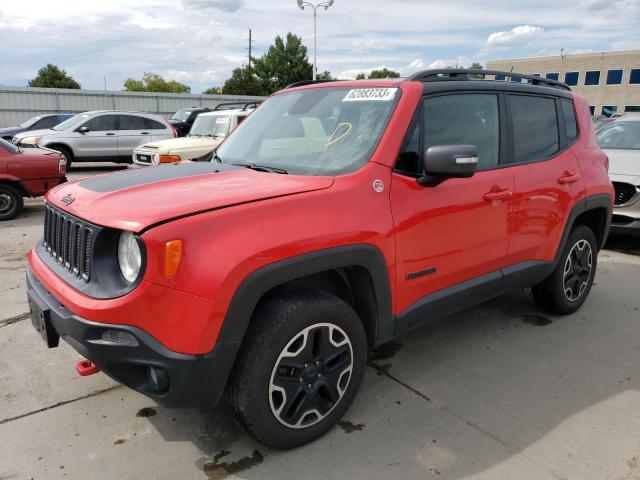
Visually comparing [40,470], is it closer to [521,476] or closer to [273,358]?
[273,358]

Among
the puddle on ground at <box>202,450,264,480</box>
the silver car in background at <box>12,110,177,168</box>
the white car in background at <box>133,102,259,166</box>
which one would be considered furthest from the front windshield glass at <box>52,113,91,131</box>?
the puddle on ground at <box>202,450,264,480</box>

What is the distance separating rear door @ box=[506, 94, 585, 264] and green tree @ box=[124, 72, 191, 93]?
289 feet

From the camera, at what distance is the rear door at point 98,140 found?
45.2 feet

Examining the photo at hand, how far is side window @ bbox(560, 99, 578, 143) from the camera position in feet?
13.2

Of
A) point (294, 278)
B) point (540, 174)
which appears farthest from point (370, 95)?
point (540, 174)

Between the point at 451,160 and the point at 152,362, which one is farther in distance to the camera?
the point at 451,160

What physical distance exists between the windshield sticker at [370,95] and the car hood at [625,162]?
4807mm

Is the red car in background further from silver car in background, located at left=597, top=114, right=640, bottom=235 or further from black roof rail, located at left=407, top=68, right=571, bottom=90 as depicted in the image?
silver car in background, located at left=597, top=114, right=640, bottom=235

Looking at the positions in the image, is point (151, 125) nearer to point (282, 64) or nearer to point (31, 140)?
point (31, 140)

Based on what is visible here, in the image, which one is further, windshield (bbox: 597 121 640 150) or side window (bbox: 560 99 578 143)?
windshield (bbox: 597 121 640 150)

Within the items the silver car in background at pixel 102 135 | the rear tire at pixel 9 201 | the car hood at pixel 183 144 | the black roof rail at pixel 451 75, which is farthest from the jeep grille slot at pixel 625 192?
the silver car in background at pixel 102 135

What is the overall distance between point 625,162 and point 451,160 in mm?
5201

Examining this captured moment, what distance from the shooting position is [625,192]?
6.29m

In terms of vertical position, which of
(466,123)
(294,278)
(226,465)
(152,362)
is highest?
(466,123)
